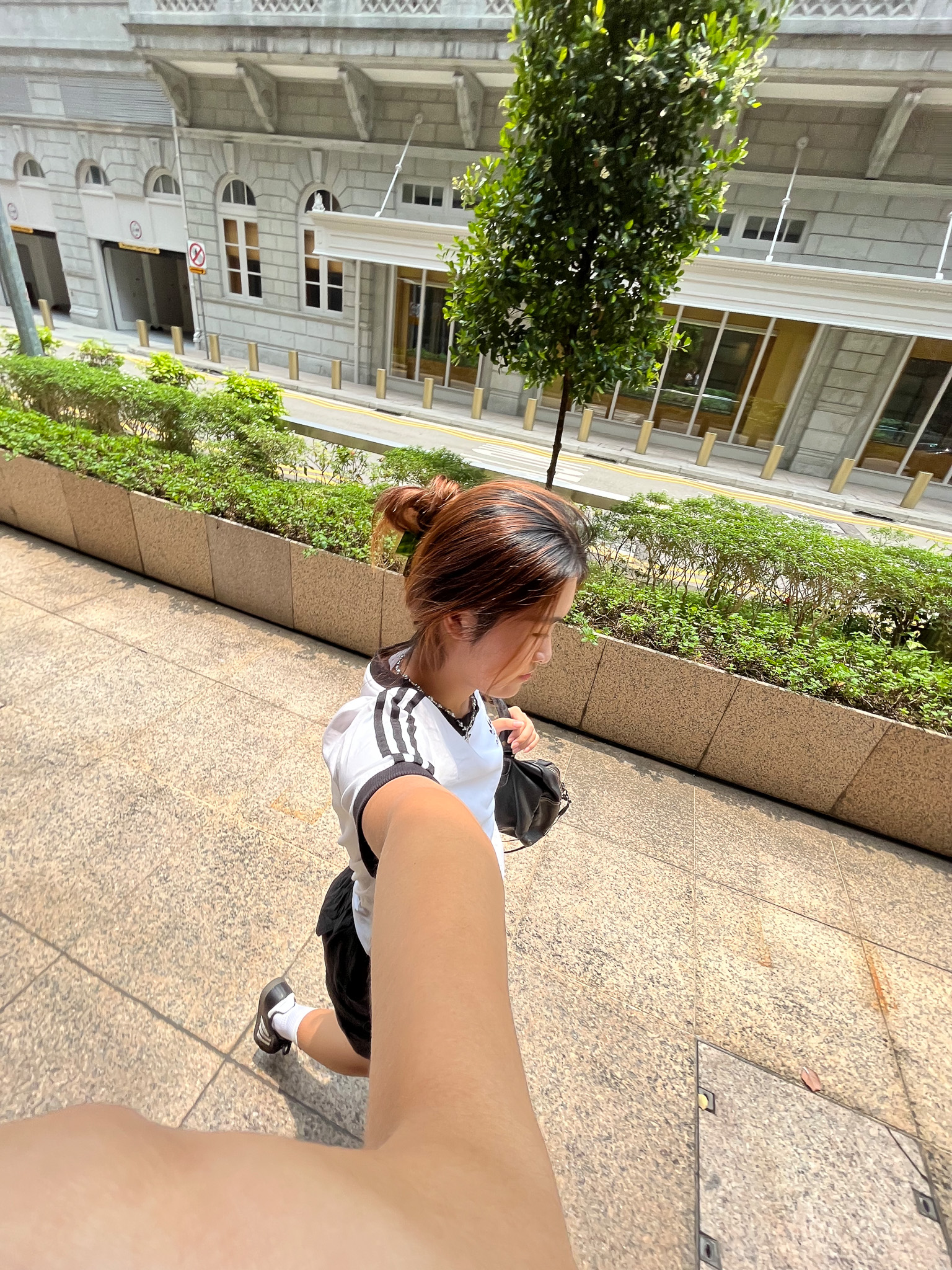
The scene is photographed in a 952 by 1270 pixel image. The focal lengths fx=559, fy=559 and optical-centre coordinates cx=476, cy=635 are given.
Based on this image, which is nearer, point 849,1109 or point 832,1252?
point 832,1252

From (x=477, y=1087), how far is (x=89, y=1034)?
237 centimetres

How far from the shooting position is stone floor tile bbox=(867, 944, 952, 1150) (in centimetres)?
227

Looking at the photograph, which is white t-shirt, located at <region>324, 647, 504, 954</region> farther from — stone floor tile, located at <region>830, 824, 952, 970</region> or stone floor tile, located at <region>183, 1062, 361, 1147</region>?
stone floor tile, located at <region>830, 824, 952, 970</region>

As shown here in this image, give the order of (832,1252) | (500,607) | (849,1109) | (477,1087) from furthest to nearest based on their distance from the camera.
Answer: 1. (849,1109)
2. (832,1252)
3. (500,607)
4. (477,1087)

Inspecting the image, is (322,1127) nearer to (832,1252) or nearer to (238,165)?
(832,1252)

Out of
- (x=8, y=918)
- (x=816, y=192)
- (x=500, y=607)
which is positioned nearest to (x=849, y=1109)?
(x=500, y=607)

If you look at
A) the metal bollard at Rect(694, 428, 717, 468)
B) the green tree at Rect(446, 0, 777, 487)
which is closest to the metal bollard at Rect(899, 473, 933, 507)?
the metal bollard at Rect(694, 428, 717, 468)

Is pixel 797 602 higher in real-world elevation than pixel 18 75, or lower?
lower

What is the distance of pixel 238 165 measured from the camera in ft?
54.3

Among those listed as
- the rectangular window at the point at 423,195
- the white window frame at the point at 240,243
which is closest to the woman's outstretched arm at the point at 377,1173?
the rectangular window at the point at 423,195

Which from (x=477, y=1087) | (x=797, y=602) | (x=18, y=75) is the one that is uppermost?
(x=18, y=75)

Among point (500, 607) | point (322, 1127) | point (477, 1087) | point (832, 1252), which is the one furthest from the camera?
point (322, 1127)

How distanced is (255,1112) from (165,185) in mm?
25910

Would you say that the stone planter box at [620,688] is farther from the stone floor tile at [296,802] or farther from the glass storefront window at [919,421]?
the glass storefront window at [919,421]
